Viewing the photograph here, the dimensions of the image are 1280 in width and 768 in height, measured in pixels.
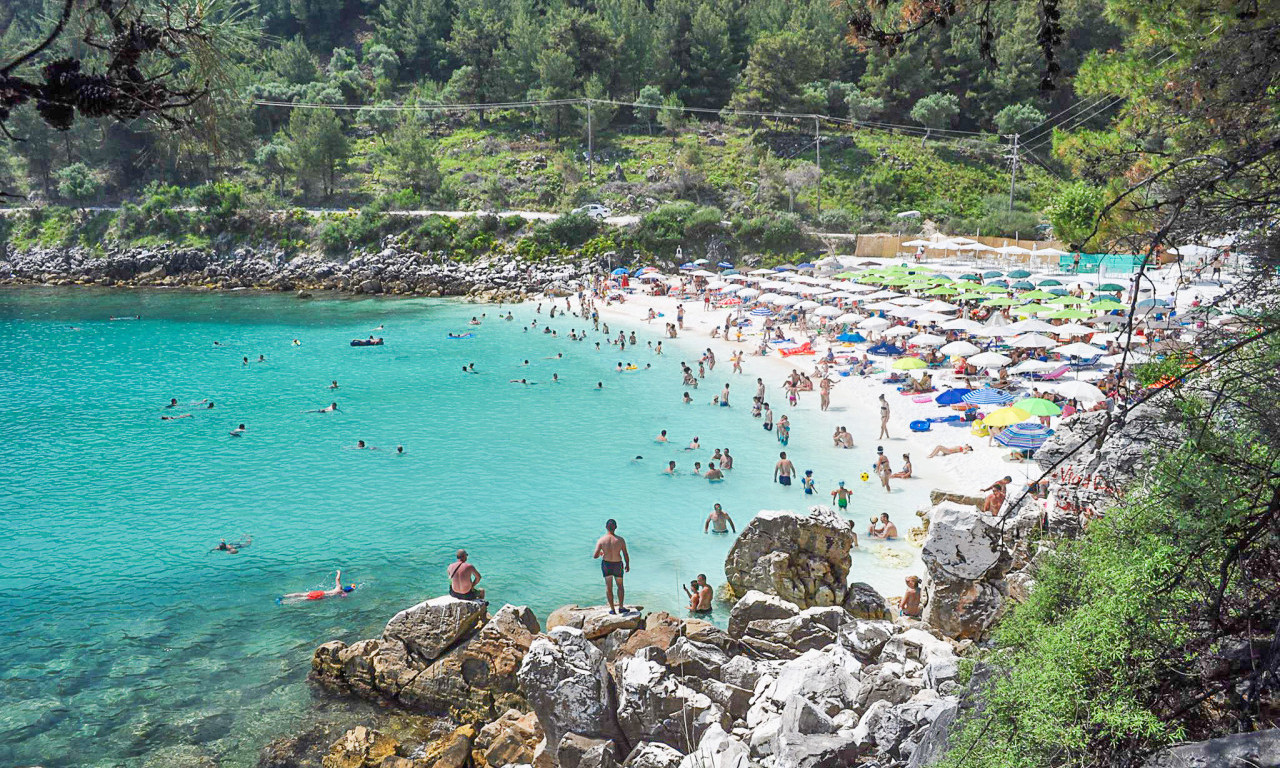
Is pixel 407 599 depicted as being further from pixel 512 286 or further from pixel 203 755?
pixel 512 286

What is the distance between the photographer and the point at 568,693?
9.96m

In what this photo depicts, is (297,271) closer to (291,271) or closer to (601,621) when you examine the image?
(291,271)

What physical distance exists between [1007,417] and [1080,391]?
189 cm

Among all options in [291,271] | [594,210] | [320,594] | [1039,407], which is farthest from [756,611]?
[291,271]

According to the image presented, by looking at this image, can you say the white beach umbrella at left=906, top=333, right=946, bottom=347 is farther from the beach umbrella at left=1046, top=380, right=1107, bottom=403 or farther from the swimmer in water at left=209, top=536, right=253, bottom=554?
the swimmer in water at left=209, top=536, right=253, bottom=554

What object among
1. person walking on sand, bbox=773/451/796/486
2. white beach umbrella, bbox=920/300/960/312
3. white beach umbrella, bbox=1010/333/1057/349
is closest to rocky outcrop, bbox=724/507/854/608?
person walking on sand, bbox=773/451/796/486

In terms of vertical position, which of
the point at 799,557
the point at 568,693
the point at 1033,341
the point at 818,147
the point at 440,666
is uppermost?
the point at 818,147

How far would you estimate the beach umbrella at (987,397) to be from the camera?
23047mm

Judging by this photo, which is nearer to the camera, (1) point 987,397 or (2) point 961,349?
(1) point 987,397

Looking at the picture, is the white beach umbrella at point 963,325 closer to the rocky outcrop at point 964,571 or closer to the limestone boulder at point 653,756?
the rocky outcrop at point 964,571

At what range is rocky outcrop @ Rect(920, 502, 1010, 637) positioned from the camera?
11.7 metres

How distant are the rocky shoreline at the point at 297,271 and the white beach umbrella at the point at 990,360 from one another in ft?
98.7

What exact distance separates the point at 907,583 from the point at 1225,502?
825 centimetres

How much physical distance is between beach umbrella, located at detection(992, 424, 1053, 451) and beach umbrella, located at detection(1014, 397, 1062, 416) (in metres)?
0.34
